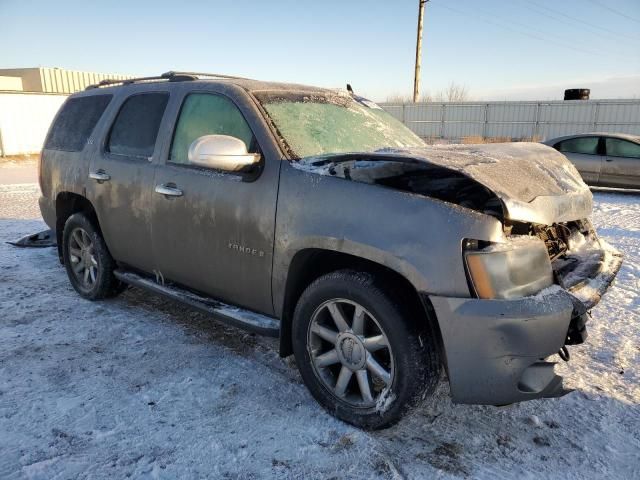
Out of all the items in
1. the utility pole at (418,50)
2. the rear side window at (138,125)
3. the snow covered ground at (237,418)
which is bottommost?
the snow covered ground at (237,418)

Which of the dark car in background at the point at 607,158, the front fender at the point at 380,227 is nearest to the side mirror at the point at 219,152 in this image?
the front fender at the point at 380,227

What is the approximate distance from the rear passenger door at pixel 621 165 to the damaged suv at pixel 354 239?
8406mm

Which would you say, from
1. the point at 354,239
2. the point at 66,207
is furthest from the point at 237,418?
the point at 66,207

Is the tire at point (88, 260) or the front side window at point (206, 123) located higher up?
the front side window at point (206, 123)

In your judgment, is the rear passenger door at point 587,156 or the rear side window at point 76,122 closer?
the rear side window at point 76,122

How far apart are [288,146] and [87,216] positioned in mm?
2456

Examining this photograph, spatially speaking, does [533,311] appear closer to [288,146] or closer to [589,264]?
[589,264]

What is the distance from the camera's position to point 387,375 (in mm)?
2516

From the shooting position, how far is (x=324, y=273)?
2.89 metres

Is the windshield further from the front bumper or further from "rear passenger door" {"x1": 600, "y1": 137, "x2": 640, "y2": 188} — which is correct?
"rear passenger door" {"x1": 600, "y1": 137, "x2": 640, "y2": 188}

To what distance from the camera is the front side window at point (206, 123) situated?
3.19 metres

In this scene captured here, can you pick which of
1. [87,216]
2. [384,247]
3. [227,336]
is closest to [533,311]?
[384,247]

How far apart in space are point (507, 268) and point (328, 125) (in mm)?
1714

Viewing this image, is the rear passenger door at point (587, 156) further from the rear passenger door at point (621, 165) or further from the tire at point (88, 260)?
the tire at point (88, 260)
